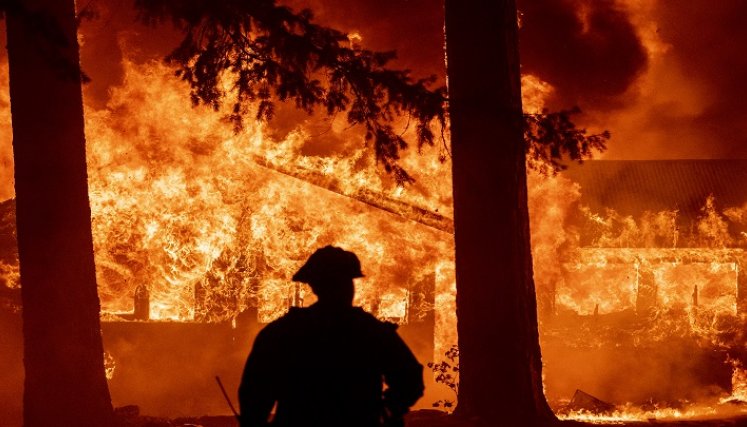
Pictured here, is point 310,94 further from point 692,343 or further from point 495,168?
point 692,343

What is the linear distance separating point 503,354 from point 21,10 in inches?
197

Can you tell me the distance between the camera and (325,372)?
3.17 metres

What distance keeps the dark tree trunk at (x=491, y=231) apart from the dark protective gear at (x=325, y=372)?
371cm

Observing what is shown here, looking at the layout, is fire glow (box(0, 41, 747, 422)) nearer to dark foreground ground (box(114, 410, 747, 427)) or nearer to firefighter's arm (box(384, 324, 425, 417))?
dark foreground ground (box(114, 410, 747, 427))

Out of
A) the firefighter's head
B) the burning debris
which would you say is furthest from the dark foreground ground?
the burning debris

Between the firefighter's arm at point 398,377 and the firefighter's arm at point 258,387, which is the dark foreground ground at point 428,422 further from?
the firefighter's arm at point 258,387

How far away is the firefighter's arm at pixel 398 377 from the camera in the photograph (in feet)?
10.6

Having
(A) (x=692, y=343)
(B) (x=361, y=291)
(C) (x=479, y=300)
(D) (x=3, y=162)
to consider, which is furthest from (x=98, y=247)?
(A) (x=692, y=343)

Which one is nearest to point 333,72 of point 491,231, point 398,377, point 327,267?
point 491,231

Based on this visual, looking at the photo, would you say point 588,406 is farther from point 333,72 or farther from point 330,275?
point 330,275

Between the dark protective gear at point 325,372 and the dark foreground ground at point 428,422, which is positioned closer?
the dark protective gear at point 325,372

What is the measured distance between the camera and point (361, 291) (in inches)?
661

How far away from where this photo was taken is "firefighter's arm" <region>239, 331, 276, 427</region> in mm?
3064

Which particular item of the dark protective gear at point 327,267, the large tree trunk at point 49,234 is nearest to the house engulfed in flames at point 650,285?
the large tree trunk at point 49,234
